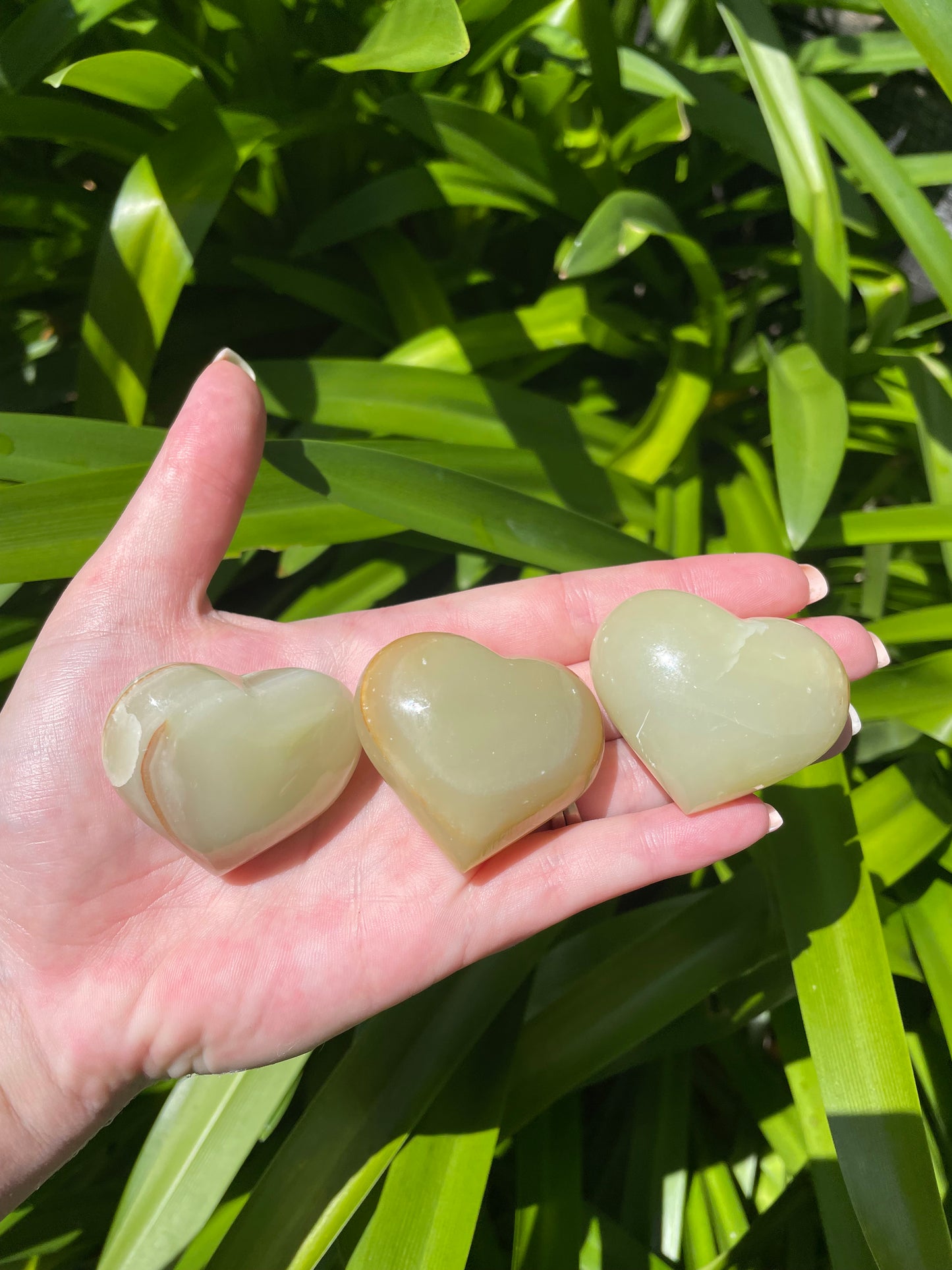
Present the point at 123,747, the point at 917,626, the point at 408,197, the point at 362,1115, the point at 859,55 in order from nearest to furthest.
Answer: the point at 123,747
the point at 362,1115
the point at 917,626
the point at 408,197
the point at 859,55

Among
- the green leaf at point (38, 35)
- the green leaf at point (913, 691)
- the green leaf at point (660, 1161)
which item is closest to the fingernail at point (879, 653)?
the green leaf at point (913, 691)

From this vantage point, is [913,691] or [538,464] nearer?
[913,691]

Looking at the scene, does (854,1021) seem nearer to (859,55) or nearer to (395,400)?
(395,400)

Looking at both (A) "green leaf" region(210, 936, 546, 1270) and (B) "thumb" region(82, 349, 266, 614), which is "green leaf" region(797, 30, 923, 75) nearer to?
(B) "thumb" region(82, 349, 266, 614)

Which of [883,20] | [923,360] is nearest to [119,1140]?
[923,360]

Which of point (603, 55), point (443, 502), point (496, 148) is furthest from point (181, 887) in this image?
point (603, 55)

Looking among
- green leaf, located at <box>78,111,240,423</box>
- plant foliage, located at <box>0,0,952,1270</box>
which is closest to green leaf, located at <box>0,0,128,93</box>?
plant foliage, located at <box>0,0,952,1270</box>

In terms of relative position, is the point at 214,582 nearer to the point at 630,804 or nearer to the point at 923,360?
the point at 630,804

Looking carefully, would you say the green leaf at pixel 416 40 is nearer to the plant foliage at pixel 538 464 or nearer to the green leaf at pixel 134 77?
the plant foliage at pixel 538 464
